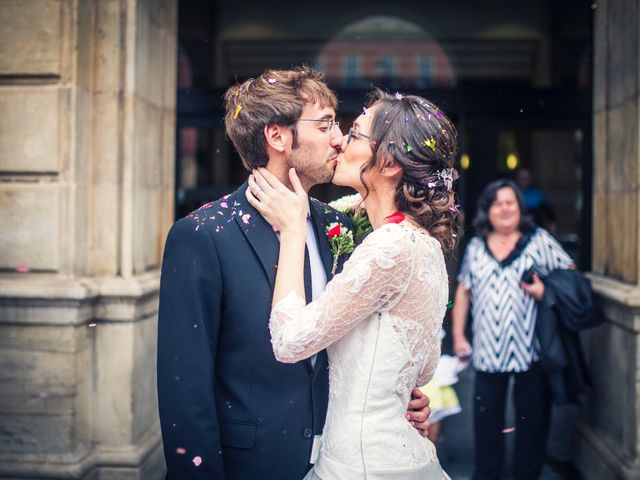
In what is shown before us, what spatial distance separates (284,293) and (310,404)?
435mm

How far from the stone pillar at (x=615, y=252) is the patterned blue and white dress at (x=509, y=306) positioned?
1.32 feet

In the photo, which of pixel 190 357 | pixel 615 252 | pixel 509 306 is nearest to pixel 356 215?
pixel 190 357

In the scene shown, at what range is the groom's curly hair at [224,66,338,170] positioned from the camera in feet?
8.36

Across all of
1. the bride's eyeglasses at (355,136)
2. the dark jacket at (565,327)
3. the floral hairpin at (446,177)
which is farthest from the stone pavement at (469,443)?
the bride's eyeglasses at (355,136)

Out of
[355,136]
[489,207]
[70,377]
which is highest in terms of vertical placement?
[355,136]

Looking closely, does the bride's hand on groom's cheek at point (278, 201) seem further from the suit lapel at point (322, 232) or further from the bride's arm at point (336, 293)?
the suit lapel at point (322, 232)

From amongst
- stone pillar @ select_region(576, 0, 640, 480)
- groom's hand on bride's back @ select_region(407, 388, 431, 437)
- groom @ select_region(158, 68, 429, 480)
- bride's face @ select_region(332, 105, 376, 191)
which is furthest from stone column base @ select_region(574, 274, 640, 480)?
bride's face @ select_region(332, 105, 376, 191)

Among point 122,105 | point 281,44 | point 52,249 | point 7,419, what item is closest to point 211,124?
point 281,44

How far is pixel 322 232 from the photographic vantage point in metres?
2.65

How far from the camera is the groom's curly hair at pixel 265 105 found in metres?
2.55

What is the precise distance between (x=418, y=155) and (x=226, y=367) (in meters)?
0.98

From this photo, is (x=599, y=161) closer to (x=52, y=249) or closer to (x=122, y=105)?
(x=122, y=105)

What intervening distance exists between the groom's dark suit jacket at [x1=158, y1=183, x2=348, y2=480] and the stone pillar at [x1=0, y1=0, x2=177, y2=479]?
84.9 inches

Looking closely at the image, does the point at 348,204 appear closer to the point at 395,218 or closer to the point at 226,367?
the point at 395,218
